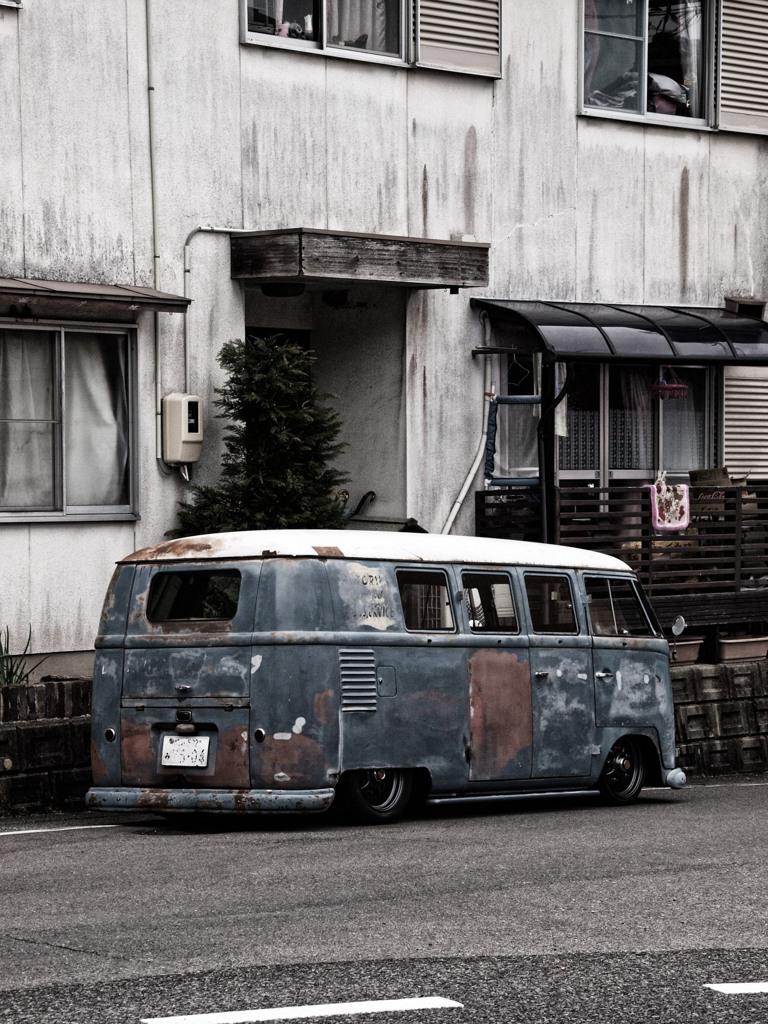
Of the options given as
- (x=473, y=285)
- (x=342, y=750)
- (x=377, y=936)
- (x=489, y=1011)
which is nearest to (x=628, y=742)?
(x=342, y=750)

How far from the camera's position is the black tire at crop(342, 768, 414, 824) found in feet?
38.3

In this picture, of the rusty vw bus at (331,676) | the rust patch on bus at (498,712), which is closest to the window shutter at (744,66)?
the rusty vw bus at (331,676)

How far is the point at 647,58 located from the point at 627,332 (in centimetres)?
365

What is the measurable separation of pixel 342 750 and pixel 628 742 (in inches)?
129

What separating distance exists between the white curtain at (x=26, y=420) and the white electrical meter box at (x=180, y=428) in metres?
1.04

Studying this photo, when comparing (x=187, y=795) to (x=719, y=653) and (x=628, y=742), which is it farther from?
(x=719, y=653)

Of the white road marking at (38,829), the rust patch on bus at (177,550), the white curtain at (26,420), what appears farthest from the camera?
the white curtain at (26,420)

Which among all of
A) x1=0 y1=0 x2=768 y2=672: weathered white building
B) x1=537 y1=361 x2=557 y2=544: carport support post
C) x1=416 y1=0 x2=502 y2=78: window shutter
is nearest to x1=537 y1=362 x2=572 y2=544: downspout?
x1=537 y1=361 x2=557 y2=544: carport support post

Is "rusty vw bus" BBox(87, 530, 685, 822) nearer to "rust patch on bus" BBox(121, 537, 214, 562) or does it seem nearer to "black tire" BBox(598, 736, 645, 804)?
"rust patch on bus" BBox(121, 537, 214, 562)

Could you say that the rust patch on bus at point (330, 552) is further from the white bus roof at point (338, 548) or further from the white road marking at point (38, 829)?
the white road marking at point (38, 829)

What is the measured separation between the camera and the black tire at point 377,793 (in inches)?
460

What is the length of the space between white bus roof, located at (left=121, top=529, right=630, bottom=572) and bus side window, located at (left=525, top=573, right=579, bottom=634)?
170 millimetres

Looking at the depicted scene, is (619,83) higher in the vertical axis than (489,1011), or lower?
higher

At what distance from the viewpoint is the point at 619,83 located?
19.6m
